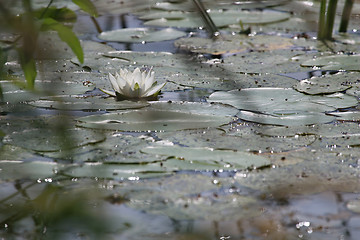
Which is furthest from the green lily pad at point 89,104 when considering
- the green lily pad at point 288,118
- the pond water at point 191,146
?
the green lily pad at point 288,118

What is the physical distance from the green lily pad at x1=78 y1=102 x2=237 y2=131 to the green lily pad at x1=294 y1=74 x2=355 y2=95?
0.37 meters

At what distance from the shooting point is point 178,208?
1.30 m

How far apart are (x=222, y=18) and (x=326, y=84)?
120 cm

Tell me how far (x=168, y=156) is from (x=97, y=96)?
2.12ft

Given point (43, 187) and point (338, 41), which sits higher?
point (43, 187)

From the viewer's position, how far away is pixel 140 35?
304cm

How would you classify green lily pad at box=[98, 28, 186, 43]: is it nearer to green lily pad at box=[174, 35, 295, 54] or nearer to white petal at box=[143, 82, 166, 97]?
green lily pad at box=[174, 35, 295, 54]

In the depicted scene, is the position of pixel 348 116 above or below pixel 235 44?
above

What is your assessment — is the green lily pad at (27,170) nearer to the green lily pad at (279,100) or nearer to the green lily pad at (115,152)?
the green lily pad at (115,152)

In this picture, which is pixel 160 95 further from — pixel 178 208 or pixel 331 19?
pixel 331 19

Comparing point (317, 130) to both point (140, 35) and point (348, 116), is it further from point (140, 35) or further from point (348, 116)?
point (140, 35)

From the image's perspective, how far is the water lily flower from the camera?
6.85 feet

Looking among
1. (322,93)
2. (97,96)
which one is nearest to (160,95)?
(97,96)

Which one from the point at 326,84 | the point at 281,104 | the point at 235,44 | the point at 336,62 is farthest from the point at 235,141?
the point at 235,44
